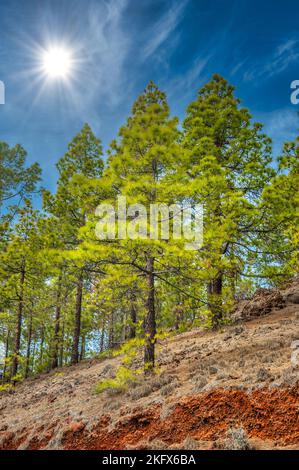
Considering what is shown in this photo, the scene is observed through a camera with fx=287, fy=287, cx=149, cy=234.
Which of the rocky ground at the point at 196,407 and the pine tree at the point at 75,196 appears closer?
the rocky ground at the point at 196,407

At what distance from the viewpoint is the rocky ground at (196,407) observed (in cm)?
417

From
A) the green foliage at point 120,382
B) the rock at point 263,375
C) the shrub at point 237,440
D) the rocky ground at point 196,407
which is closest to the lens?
the shrub at point 237,440

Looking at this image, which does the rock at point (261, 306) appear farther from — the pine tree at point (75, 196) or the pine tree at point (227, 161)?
the pine tree at point (75, 196)

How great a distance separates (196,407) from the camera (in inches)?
197

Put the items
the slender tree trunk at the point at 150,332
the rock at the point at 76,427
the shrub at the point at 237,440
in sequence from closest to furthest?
1. the shrub at the point at 237,440
2. the rock at the point at 76,427
3. the slender tree trunk at the point at 150,332

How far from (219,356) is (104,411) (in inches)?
131

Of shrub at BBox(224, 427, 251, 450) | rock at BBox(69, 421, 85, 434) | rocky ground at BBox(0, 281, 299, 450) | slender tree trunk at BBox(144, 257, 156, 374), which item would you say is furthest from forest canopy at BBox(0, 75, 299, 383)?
shrub at BBox(224, 427, 251, 450)

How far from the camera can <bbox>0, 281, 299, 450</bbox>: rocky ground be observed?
417cm

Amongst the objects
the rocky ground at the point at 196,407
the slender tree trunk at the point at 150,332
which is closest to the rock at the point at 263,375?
the rocky ground at the point at 196,407

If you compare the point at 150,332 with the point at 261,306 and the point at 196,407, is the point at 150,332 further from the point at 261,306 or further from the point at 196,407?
the point at 261,306

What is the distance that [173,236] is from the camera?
7094mm

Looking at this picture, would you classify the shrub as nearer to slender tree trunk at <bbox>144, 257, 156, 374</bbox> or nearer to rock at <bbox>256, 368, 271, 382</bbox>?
rock at <bbox>256, 368, 271, 382</bbox>

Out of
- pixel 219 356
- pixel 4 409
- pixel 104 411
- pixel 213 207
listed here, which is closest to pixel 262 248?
pixel 213 207

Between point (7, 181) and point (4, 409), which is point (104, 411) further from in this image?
point (7, 181)
